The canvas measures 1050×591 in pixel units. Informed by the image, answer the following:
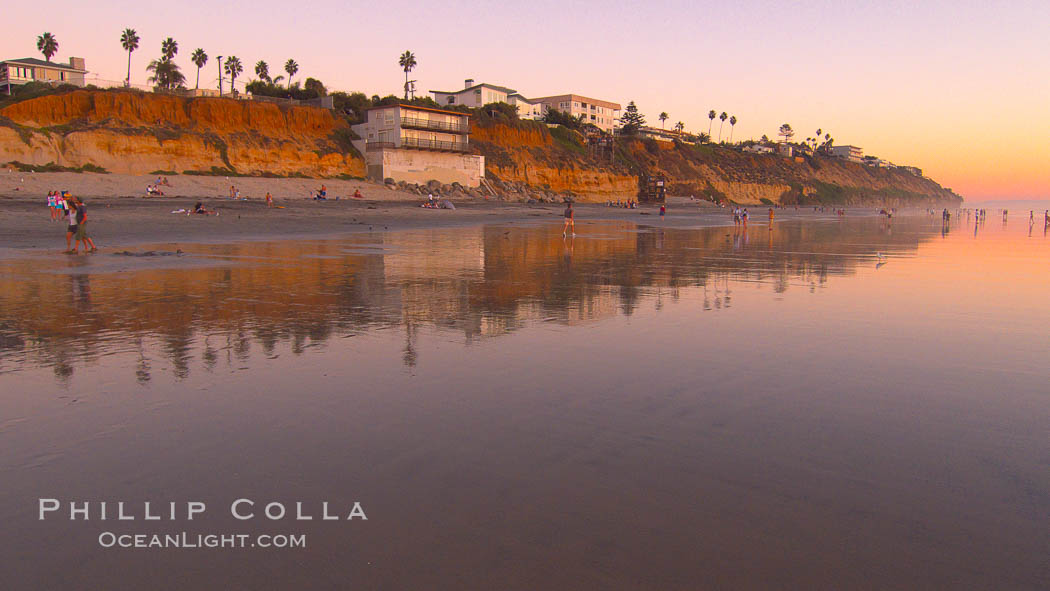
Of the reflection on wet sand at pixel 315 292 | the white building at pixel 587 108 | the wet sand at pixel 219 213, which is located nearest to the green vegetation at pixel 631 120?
the white building at pixel 587 108

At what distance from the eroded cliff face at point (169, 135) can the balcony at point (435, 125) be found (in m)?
6.52

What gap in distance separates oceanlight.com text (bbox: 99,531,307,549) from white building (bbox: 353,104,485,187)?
59.7m

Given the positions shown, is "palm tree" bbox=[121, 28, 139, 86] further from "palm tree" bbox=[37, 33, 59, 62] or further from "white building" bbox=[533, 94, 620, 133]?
"white building" bbox=[533, 94, 620, 133]

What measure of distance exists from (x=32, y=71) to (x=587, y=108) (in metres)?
86.7

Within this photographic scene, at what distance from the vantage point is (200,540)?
3262 mm

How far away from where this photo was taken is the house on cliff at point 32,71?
7681 centimetres

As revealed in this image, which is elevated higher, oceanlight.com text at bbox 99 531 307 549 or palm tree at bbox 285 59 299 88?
palm tree at bbox 285 59 299 88

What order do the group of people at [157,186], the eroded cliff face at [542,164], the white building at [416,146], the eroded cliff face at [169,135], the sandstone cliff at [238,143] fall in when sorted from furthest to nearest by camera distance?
the eroded cliff face at [542,164], the white building at [416,146], the sandstone cliff at [238,143], the eroded cliff face at [169,135], the group of people at [157,186]

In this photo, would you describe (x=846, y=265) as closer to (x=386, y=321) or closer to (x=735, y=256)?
(x=735, y=256)

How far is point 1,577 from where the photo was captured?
2.89m

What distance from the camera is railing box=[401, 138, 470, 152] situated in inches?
2446

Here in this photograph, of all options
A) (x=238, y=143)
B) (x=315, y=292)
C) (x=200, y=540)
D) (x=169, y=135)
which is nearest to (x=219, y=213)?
(x=169, y=135)

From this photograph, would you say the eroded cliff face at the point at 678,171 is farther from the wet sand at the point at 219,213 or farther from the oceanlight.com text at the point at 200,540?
the oceanlight.com text at the point at 200,540

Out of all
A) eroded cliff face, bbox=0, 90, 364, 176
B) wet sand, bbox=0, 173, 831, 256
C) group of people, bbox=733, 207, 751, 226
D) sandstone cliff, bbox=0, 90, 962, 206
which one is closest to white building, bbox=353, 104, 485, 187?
sandstone cliff, bbox=0, 90, 962, 206
